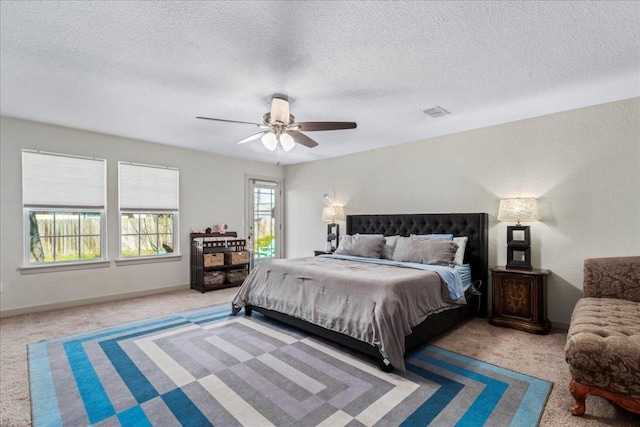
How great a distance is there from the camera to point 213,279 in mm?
5523

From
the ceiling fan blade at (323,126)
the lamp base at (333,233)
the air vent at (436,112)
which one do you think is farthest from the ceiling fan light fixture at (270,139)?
the lamp base at (333,233)

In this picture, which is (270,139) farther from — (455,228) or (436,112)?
(455,228)

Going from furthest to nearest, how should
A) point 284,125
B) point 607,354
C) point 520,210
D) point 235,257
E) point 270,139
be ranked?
point 235,257 → point 520,210 → point 270,139 → point 284,125 → point 607,354

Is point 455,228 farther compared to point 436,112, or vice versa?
point 455,228

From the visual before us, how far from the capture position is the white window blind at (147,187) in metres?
4.99

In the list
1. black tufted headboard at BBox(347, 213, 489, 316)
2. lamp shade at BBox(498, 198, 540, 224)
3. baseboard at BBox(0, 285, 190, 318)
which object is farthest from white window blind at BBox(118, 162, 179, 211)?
lamp shade at BBox(498, 198, 540, 224)

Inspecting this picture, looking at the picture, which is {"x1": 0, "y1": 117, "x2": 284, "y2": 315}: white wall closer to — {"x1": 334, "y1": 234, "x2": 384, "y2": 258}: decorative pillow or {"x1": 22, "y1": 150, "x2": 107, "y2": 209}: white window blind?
{"x1": 22, "y1": 150, "x2": 107, "y2": 209}: white window blind

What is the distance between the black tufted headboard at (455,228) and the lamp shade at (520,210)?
1.29 feet

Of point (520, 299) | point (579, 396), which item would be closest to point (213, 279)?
point (520, 299)

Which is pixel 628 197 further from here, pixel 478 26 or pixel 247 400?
pixel 247 400

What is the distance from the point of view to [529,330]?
348 centimetres

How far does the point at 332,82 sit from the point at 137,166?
12.6ft

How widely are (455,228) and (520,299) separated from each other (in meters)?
1.20

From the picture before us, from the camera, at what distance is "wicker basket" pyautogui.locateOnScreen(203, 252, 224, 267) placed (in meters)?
5.41
